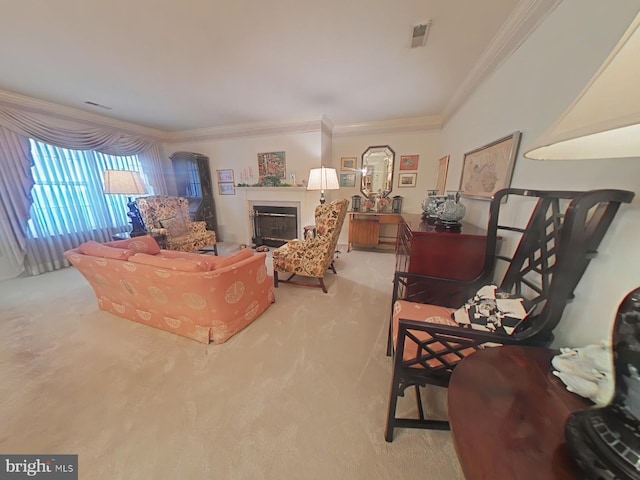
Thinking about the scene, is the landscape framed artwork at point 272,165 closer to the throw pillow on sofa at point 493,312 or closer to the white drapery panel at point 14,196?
the white drapery panel at point 14,196

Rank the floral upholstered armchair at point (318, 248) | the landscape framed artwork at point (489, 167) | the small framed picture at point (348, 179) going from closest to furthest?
the landscape framed artwork at point (489, 167) < the floral upholstered armchair at point (318, 248) < the small framed picture at point (348, 179)

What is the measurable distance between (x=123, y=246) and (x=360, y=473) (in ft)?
8.87

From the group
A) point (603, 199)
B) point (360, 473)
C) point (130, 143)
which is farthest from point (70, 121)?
point (603, 199)

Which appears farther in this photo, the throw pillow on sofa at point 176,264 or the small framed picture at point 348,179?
the small framed picture at point 348,179

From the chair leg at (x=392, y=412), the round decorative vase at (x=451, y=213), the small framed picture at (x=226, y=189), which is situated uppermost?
the small framed picture at (x=226, y=189)

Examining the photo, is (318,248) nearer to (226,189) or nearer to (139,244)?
(139,244)

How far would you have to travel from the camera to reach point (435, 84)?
2516 mm

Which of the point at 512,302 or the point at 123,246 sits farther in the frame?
the point at 123,246

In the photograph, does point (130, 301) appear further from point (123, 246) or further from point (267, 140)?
point (267, 140)

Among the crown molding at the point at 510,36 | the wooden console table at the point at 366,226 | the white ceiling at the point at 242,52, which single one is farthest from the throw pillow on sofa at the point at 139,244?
the crown molding at the point at 510,36

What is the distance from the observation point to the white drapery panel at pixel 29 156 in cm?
276

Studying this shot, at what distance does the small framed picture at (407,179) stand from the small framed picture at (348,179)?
885 millimetres

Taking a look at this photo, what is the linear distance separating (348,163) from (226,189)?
8.78ft

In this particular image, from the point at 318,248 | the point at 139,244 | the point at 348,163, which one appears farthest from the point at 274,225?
the point at 139,244
